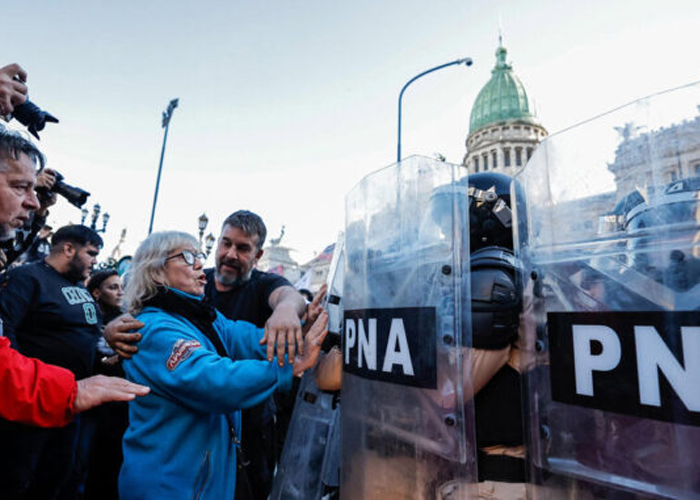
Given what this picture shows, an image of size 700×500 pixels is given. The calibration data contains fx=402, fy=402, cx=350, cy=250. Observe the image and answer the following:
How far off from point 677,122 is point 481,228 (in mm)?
915

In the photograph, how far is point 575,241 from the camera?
3.09ft

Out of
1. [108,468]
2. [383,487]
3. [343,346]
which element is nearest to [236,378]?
[343,346]

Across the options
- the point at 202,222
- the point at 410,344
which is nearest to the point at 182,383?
the point at 410,344

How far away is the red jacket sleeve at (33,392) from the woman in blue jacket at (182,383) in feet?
0.93

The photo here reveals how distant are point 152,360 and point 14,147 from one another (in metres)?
1.18

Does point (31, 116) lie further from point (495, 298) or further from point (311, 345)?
point (495, 298)

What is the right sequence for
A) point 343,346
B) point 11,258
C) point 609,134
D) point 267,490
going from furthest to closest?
point 11,258 → point 267,490 → point 343,346 → point 609,134

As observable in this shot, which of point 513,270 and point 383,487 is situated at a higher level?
point 513,270

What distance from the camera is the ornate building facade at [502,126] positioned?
40.4 metres

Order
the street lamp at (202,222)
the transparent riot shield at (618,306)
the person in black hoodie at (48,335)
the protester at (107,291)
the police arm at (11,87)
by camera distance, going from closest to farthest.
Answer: the transparent riot shield at (618,306)
the police arm at (11,87)
the person in black hoodie at (48,335)
the protester at (107,291)
the street lamp at (202,222)

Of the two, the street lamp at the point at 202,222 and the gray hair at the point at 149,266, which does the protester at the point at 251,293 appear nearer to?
the gray hair at the point at 149,266

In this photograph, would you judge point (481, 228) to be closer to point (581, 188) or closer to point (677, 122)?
point (581, 188)

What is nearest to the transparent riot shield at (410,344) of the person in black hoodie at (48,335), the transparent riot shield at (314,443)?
the transparent riot shield at (314,443)

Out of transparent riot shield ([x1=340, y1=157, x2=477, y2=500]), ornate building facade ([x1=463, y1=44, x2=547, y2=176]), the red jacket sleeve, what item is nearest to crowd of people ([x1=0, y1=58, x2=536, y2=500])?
the red jacket sleeve
